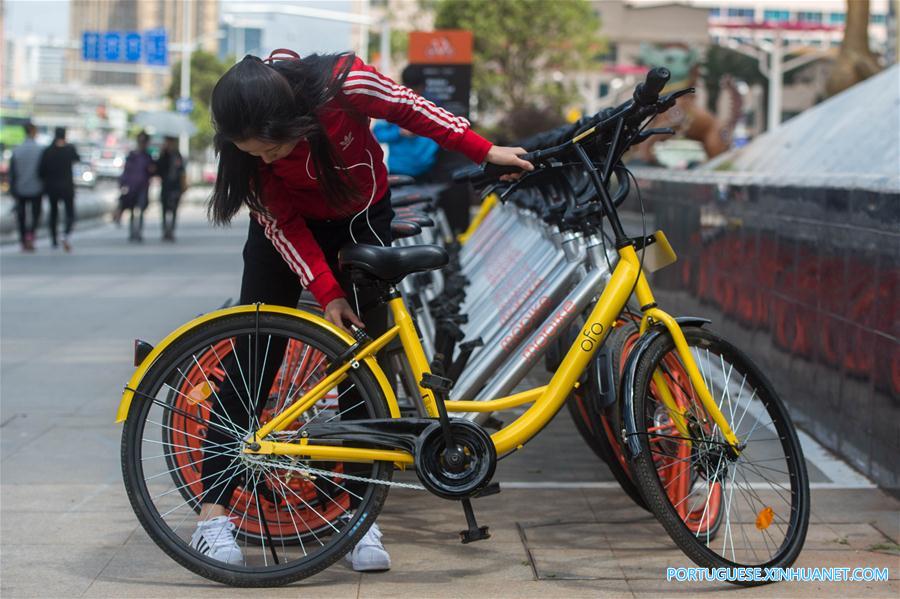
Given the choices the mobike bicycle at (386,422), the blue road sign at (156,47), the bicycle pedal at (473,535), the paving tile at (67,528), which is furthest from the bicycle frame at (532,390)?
the blue road sign at (156,47)

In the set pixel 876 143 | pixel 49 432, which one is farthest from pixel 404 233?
pixel 876 143

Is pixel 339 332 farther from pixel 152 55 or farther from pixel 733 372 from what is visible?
pixel 152 55

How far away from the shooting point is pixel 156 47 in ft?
181

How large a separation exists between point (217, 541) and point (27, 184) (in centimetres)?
1531

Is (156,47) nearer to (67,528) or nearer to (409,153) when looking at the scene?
(409,153)

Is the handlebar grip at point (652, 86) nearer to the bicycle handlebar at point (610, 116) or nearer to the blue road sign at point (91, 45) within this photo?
the bicycle handlebar at point (610, 116)

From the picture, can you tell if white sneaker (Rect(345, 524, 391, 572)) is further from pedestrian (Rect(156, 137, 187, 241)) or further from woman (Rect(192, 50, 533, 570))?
pedestrian (Rect(156, 137, 187, 241))

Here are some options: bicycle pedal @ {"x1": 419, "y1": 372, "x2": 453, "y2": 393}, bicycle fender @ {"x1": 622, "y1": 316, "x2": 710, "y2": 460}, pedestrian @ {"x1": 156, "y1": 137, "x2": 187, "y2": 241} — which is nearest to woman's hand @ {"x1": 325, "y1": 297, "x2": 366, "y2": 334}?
bicycle pedal @ {"x1": 419, "y1": 372, "x2": 453, "y2": 393}

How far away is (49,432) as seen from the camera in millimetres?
6336

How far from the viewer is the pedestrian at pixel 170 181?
21219 mm

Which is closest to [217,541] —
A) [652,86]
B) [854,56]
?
[652,86]

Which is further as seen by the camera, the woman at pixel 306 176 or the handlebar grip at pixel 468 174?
the handlebar grip at pixel 468 174

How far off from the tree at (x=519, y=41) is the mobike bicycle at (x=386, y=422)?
38.6 meters

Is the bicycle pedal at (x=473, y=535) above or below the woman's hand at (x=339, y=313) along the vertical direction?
below
